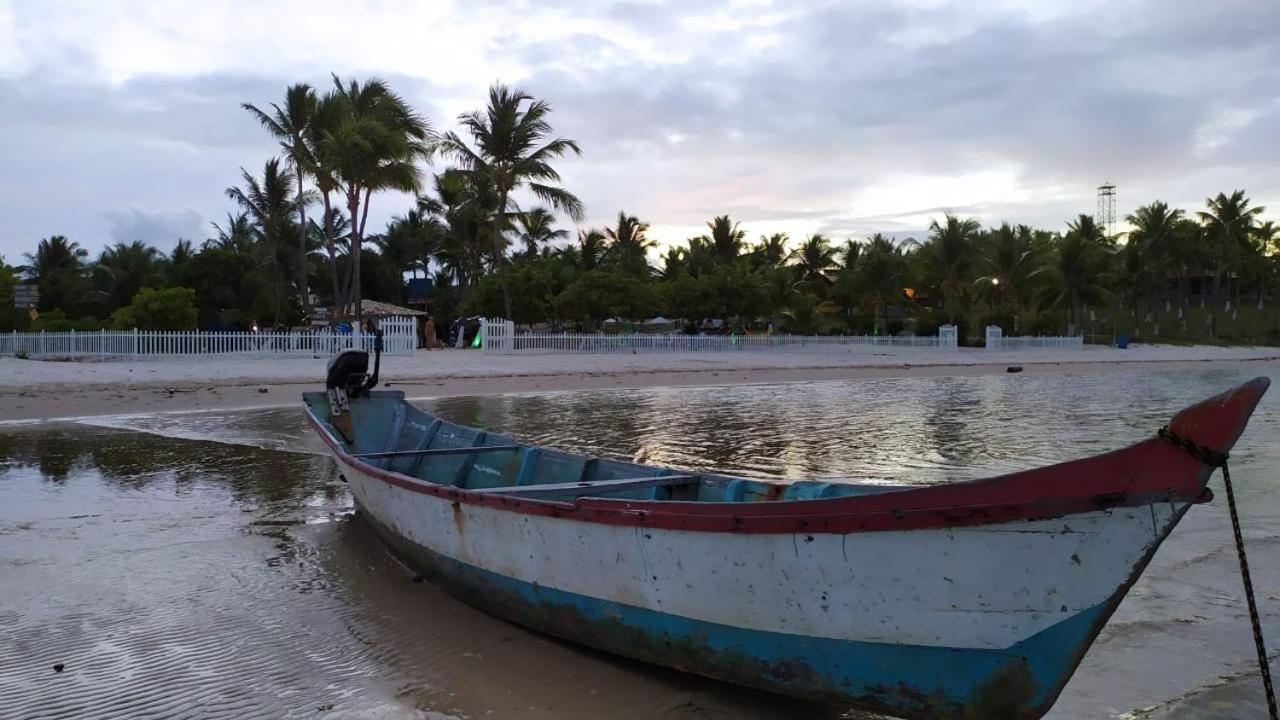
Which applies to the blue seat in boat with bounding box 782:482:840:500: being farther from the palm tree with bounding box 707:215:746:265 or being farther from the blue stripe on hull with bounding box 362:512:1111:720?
the palm tree with bounding box 707:215:746:265

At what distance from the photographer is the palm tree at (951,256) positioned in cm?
4912

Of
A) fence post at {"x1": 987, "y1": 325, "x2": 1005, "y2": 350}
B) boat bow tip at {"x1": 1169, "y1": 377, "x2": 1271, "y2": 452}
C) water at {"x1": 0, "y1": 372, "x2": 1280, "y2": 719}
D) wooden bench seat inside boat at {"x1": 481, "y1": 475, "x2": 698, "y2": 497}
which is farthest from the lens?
fence post at {"x1": 987, "y1": 325, "x2": 1005, "y2": 350}

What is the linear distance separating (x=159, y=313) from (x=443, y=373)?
11002 mm

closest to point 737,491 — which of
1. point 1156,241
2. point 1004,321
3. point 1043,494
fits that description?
point 1043,494

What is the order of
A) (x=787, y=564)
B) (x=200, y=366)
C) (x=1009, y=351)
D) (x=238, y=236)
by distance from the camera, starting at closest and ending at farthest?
1. (x=787, y=564)
2. (x=200, y=366)
3. (x=1009, y=351)
4. (x=238, y=236)

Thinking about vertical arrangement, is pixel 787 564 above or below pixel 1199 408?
below

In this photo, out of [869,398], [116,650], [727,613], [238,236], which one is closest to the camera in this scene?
[727,613]

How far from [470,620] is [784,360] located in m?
29.0

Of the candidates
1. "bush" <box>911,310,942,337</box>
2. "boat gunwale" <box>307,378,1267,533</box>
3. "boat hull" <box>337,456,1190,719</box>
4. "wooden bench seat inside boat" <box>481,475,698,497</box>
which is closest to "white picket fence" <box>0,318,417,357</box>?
"wooden bench seat inside boat" <box>481,475,698,497</box>

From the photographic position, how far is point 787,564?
11.1 ft

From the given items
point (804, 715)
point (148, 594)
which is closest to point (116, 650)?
point (148, 594)

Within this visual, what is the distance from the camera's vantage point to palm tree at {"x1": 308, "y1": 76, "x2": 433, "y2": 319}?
2925 centimetres

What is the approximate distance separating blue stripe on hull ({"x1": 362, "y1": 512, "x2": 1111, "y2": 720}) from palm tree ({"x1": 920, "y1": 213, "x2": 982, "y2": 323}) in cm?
4726

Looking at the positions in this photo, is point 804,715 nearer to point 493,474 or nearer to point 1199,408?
point 1199,408
